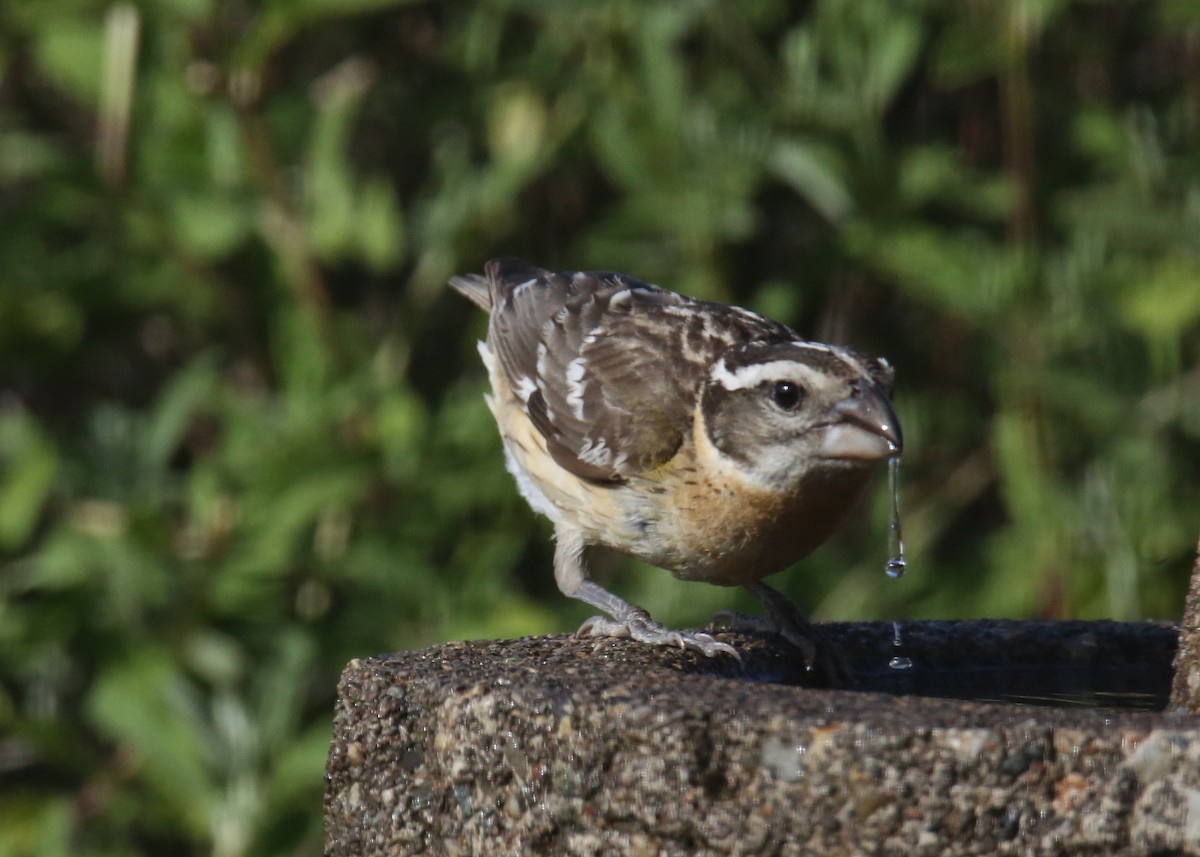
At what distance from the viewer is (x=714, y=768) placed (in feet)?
8.45

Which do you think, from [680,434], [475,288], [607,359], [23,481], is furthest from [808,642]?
[23,481]

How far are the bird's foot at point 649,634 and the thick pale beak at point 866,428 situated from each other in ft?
1.78

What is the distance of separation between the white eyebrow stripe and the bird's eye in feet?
0.05

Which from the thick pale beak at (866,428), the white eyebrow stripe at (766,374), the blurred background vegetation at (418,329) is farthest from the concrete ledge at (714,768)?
the blurred background vegetation at (418,329)

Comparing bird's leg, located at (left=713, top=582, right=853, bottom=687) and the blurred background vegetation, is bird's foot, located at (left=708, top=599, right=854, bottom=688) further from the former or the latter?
the blurred background vegetation

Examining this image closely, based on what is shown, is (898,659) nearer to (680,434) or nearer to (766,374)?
(766,374)

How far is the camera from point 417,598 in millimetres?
5926

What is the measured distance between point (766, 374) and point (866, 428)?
0.34 metres

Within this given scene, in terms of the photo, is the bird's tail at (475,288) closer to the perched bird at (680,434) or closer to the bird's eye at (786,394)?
the perched bird at (680,434)

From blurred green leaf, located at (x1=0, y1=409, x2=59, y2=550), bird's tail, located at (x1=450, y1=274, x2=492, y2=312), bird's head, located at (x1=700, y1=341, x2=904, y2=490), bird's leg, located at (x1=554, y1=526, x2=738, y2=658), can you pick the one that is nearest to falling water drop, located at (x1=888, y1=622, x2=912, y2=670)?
bird's head, located at (x1=700, y1=341, x2=904, y2=490)

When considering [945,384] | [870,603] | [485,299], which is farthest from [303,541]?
[945,384]

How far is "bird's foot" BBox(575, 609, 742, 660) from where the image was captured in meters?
3.51

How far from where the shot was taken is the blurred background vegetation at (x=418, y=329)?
568cm

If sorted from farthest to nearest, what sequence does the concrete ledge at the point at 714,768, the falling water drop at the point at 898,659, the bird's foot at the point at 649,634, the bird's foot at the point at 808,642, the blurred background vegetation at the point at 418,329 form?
the blurred background vegetation at the point at 418,329
the falling water drop at the point at 898,659
the bird's foot at the point at 808,642
the bird's foot at the point at 649,634
the concrete ledge at the point at 714,768
